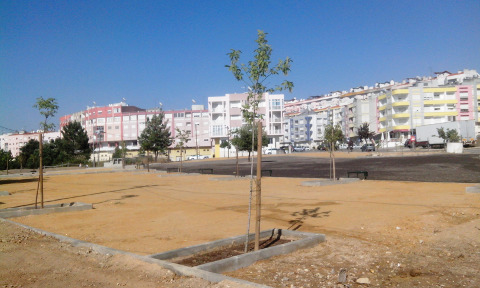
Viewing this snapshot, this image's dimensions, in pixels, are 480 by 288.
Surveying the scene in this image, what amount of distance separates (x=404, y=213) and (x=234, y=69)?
6.20 m

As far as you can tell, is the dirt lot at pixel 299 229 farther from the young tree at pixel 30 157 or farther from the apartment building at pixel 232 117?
the apartment building at pixel 232 117

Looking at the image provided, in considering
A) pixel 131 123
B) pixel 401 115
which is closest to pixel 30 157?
pixel 131 123

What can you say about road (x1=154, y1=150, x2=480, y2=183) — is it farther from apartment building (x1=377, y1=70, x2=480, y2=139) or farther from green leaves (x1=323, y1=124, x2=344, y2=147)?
apartment building (x1=377, y1=70, x2=480, y2=139)

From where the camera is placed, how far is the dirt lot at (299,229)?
5.85 m

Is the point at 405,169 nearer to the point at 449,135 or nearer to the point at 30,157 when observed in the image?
the point at 449,135

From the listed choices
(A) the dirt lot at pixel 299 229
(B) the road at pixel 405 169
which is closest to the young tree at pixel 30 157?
(B) the road at pixel 405 169

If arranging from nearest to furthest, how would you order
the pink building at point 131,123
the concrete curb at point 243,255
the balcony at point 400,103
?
the concrete curb at point 243,255 → the balcony at point 400,103 → the pink building at point 131,123

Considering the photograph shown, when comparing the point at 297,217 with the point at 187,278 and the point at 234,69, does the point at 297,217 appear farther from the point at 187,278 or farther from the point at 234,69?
the point at 187,278

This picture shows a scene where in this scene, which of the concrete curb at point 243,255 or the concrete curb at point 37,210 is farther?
the concrete curb at point 37,210

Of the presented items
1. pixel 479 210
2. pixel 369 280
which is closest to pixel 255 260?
pixel 369 280

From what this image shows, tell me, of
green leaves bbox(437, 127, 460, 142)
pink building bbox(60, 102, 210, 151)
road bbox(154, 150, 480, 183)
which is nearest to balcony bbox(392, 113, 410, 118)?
green leaves bbox(437, 127, 460, 142)

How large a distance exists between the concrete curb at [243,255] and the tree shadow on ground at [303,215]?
152cm

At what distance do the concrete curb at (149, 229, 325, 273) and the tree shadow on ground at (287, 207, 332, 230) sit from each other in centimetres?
152

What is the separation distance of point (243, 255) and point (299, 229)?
3206 millimetres
